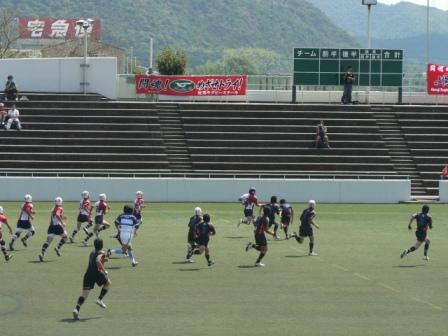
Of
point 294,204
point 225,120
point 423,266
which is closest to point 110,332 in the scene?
point 423,266

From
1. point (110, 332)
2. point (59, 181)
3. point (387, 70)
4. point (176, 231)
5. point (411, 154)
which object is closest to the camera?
point (110, 332)

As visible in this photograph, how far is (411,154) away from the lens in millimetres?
61312

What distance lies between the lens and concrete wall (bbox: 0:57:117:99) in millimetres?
68250

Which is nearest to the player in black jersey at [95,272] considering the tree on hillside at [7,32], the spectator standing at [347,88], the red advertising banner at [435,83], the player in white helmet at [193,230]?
the player in white helmet at [193,230]

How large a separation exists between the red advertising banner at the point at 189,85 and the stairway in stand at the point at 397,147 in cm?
967

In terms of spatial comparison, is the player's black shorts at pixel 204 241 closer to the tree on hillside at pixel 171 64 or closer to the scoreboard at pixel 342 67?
the scoreboard at pixel 342 67

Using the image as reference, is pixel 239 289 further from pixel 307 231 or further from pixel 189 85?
pixel 189 85

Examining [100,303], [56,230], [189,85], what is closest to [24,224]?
[56,230]

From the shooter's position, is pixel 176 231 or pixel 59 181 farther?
pixel 59 181

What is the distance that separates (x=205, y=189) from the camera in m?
54.4

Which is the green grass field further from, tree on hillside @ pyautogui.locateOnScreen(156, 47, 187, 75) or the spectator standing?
tree on hillside @ pyautogui.locateOnScreen(156, 47, 187, 75)

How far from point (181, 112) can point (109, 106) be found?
426cm

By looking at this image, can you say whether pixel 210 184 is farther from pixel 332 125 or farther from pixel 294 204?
pixel 332 125

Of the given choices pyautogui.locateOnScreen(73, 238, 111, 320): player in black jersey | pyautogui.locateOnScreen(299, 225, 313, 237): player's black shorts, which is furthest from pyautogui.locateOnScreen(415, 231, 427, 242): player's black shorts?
pyautogui.locateOnScreen(73, 238, 111, 320): player in black jersey
